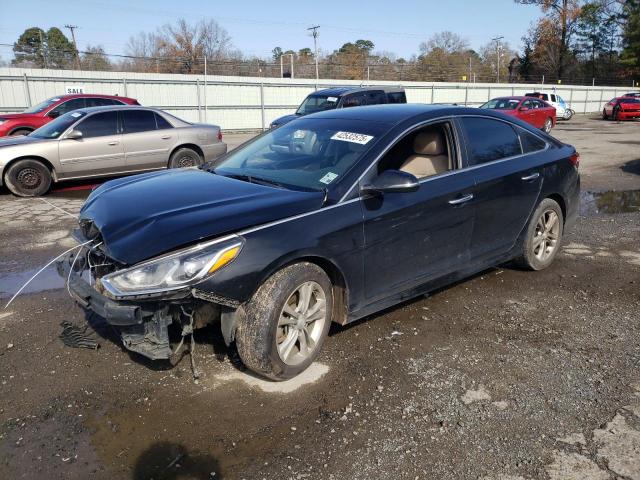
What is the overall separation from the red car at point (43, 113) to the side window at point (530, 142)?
11.7m

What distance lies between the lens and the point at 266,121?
26031 mm

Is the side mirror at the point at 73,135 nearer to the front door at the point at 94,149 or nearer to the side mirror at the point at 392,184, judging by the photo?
the front door at the point at 94,149

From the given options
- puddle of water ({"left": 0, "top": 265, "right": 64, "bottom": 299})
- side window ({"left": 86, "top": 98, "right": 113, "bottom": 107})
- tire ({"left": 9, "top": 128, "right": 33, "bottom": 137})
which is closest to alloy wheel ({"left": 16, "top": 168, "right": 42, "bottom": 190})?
tire ({"left": 9, "top": 128, "right": 33, "bottom": 137})

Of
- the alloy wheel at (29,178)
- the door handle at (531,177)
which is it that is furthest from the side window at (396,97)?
the door handle at (531,177)

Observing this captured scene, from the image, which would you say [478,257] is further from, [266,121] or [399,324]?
[266,121]

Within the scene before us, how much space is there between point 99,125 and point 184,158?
5.63ft

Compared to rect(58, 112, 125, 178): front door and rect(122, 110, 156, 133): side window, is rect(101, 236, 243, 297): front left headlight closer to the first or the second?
rect(58, 112, 125, 178): front door

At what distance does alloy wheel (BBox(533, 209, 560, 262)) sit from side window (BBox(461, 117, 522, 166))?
0.79 meters

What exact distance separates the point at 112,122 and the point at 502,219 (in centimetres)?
798

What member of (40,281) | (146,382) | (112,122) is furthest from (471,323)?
(112,122)

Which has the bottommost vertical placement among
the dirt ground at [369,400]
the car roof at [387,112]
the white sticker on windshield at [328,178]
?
the dirt ground at [369,400]

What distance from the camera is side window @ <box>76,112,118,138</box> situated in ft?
31.9

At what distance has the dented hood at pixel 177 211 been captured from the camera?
3.00 metres

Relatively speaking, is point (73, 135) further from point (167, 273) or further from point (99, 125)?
point (167, 273)
